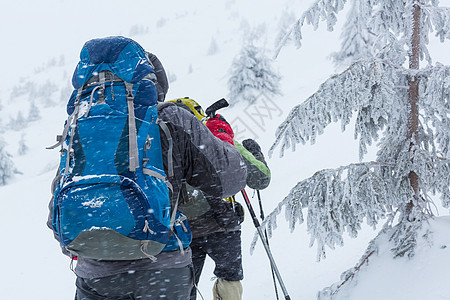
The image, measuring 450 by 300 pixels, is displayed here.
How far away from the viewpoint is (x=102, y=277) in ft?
5.78

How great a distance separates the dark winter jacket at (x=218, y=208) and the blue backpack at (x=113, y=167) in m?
0.86

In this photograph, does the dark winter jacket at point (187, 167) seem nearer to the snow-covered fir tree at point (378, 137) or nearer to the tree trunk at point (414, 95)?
the snow-covered fir tree at point (378, 137)

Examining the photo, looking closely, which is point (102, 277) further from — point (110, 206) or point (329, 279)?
point (329, 279)

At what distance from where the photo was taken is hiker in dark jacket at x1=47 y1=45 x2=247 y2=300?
1752mm

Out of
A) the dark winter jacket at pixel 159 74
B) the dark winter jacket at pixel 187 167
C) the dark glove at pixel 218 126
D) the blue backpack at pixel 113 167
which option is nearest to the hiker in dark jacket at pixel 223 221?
the dark glove at pixel 218 126

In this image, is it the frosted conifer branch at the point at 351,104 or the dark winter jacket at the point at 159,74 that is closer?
the dark winter jacket at the point at 159,74

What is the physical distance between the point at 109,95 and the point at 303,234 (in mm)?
6406

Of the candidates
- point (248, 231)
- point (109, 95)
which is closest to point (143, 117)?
point (109, 95)

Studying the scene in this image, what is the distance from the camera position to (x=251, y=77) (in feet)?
69.7

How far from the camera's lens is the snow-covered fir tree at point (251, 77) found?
69.5 ft

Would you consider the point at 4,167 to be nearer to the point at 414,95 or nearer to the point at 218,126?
the point at 218,126

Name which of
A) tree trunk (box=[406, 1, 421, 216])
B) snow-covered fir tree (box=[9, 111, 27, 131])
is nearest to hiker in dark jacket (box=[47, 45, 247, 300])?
tree trunk (box=[406, 1, 421, 216])

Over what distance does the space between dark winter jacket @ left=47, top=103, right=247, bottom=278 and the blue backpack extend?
8 centimetres

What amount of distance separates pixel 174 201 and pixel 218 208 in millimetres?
895
